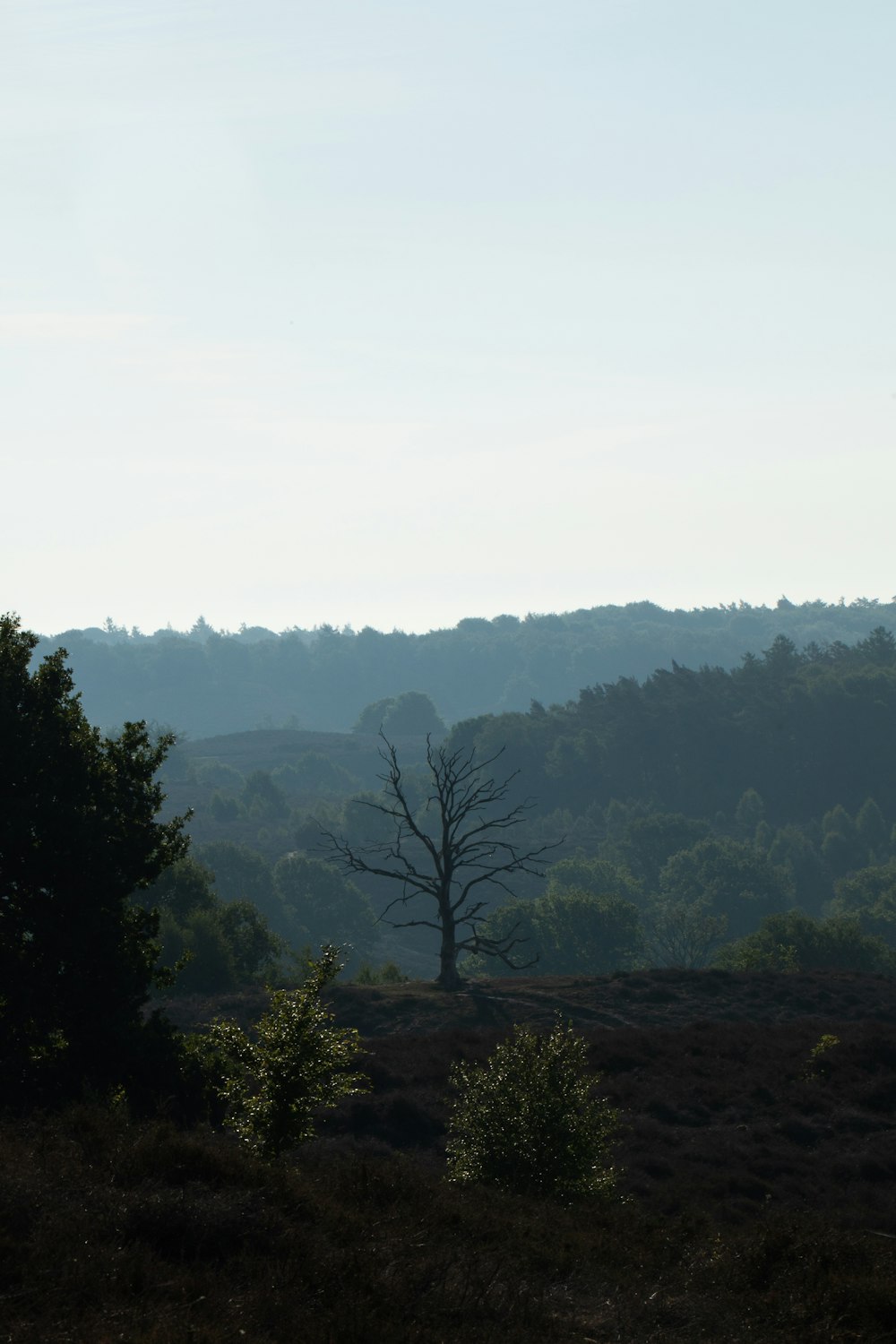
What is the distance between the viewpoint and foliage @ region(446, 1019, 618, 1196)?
1862cm

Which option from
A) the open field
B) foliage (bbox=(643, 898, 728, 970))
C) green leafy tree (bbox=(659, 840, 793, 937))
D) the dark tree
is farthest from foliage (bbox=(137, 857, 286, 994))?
green leafy tree (bbox=(659, 840, 793, 937))

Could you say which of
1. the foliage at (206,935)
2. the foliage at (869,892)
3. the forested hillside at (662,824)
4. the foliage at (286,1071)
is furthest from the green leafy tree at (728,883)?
the foliage at (286,1071)

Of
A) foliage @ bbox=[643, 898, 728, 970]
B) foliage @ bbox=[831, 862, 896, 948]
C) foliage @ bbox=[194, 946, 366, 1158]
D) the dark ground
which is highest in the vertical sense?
foliage @ bbox=[194, 946, 366, 1158]

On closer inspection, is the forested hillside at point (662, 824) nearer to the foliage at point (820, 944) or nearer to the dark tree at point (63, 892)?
the foliage at point (820, 944)

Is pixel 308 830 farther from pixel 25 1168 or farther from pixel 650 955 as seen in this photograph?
pixel 25 1168

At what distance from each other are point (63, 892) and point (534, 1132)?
9.87 meters

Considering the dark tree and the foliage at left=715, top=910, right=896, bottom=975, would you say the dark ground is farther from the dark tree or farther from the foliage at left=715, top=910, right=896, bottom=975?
the foliage at left=715, top=910, right=896, bottom=975

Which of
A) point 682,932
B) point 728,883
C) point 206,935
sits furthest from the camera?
point 728,883

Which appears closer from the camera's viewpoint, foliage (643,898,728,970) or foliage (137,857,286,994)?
foliage (137,857,286,994)

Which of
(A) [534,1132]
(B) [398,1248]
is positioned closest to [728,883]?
(A) [534,1132]

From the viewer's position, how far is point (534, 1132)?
62.1 feet

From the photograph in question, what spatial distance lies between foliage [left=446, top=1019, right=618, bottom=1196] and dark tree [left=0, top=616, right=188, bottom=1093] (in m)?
6.72

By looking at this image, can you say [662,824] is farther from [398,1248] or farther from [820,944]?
[398,1248]

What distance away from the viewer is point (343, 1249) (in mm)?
12555
